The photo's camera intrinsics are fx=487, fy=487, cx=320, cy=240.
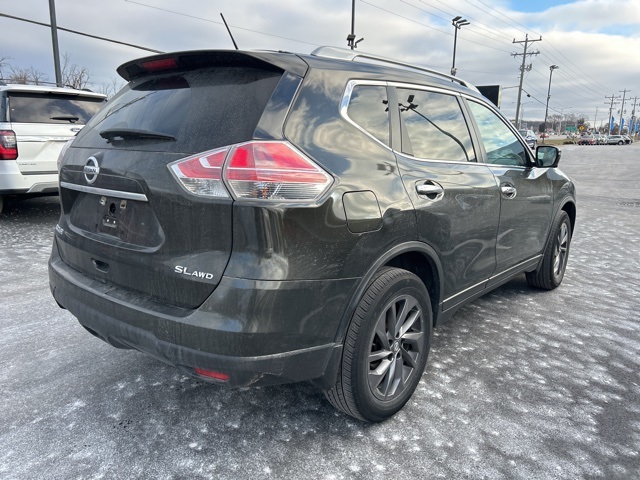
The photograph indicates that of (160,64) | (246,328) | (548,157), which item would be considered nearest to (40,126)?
(160,64)

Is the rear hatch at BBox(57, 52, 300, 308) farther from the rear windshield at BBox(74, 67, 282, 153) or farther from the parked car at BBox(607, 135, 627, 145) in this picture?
the parked car at BBox(607, 135, 627, 145)

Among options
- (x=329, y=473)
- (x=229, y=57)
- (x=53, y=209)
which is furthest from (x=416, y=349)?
(x=53, y=209)

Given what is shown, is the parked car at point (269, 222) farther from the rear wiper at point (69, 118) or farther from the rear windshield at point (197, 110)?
the rear wiper at point (69, 118)

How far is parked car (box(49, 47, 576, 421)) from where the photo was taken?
1.95 metres

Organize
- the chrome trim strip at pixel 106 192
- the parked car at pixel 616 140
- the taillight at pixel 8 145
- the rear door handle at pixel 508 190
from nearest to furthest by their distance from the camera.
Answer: the chrome trim strip at pixel 106 192 → the rear door handle at pixel 508 190 → the taillight at pixel 8 145 → the parked car at pixel 616 140

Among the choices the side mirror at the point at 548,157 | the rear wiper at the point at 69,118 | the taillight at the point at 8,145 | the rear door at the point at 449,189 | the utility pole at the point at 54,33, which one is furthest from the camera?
the utility pole at the point at 54,33

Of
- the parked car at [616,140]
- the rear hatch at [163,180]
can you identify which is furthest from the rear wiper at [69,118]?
the parked car at [616,140]

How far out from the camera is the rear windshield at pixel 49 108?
22.2 feet

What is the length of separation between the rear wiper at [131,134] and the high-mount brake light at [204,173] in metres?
0.20

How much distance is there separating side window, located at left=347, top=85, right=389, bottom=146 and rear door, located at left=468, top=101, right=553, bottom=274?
1.14 meters

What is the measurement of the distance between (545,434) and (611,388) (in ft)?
2.52

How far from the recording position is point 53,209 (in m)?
8.62

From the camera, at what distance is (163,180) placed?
209 centimetres

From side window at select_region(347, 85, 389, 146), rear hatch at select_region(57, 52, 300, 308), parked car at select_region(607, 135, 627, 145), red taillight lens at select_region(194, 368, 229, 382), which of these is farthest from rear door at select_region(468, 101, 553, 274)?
parked car at select_region(607, 135, 627, 145)
